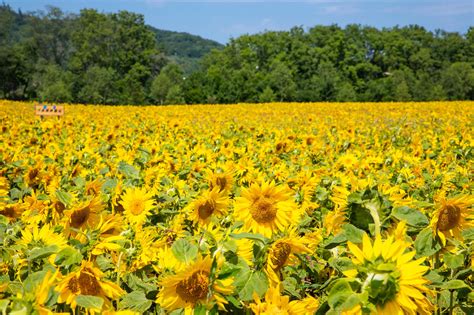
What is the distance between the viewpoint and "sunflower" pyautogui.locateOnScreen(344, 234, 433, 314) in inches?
38.2

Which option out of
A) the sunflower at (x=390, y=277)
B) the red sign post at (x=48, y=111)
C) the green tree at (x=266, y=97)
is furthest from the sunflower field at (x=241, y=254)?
the green tree at (x=266, y=97)

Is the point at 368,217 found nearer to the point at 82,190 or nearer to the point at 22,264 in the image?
the point at 22,264

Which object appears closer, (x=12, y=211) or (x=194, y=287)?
(x=194, y=287)

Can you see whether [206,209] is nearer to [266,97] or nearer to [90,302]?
[90,302]

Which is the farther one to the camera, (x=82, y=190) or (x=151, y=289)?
(x=82, y=190)

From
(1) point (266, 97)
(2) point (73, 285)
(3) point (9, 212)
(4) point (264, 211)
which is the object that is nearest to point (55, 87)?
(1) point (266, 97)

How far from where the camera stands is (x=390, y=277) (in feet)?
3.18

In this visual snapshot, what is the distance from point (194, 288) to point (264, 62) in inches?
2815

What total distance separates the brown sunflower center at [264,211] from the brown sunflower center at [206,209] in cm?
42

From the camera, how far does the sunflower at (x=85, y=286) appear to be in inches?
46.9

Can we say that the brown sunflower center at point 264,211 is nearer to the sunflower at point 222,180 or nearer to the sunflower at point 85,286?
the sunflower at point 85,286

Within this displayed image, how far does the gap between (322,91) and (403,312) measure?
50720 mm

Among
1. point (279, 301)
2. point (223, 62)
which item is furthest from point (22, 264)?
point (223, 62)

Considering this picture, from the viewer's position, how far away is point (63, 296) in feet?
3.91
